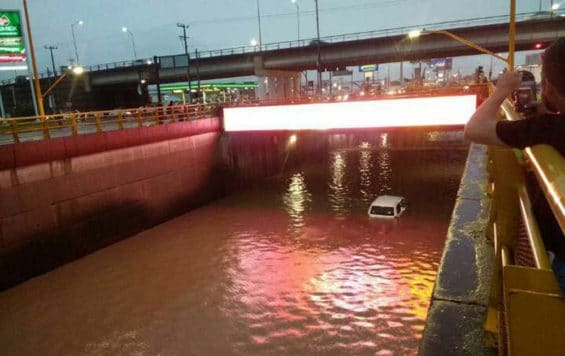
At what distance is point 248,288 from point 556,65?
1718cm

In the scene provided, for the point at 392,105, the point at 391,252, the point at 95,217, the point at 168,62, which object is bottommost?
the point at 391,252

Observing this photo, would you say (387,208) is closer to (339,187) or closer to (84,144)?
(339,187)

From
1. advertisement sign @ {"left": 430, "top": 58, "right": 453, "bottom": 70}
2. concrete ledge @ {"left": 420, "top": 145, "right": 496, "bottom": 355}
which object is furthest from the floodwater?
advertisement sign @ {"left": 430, "top": 58, "right": 453, "bottom": 70}

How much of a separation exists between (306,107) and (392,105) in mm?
6017

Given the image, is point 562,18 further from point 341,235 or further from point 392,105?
point 341,235

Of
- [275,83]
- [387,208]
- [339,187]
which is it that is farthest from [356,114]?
[275,83]

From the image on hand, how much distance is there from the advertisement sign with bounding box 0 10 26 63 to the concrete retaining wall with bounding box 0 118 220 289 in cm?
1292

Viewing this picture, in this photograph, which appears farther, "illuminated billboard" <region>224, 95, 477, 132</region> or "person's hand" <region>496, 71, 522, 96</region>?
"illuminated billboard" <region>224, 95, 477, 132</region>

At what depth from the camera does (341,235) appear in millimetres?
23656

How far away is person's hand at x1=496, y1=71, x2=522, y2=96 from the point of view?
2318 millimetres

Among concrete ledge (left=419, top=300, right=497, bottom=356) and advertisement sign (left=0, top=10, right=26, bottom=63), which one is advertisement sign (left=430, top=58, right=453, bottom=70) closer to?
advertisement sign (left=0, top=10, right=26, bottom=63)

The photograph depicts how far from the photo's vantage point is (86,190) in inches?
851

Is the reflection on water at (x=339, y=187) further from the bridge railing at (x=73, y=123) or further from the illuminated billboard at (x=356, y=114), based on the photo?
the bridge railing at (x=73, y=123)

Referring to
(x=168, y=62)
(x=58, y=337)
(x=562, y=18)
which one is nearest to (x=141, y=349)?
(x=58, y=337)
